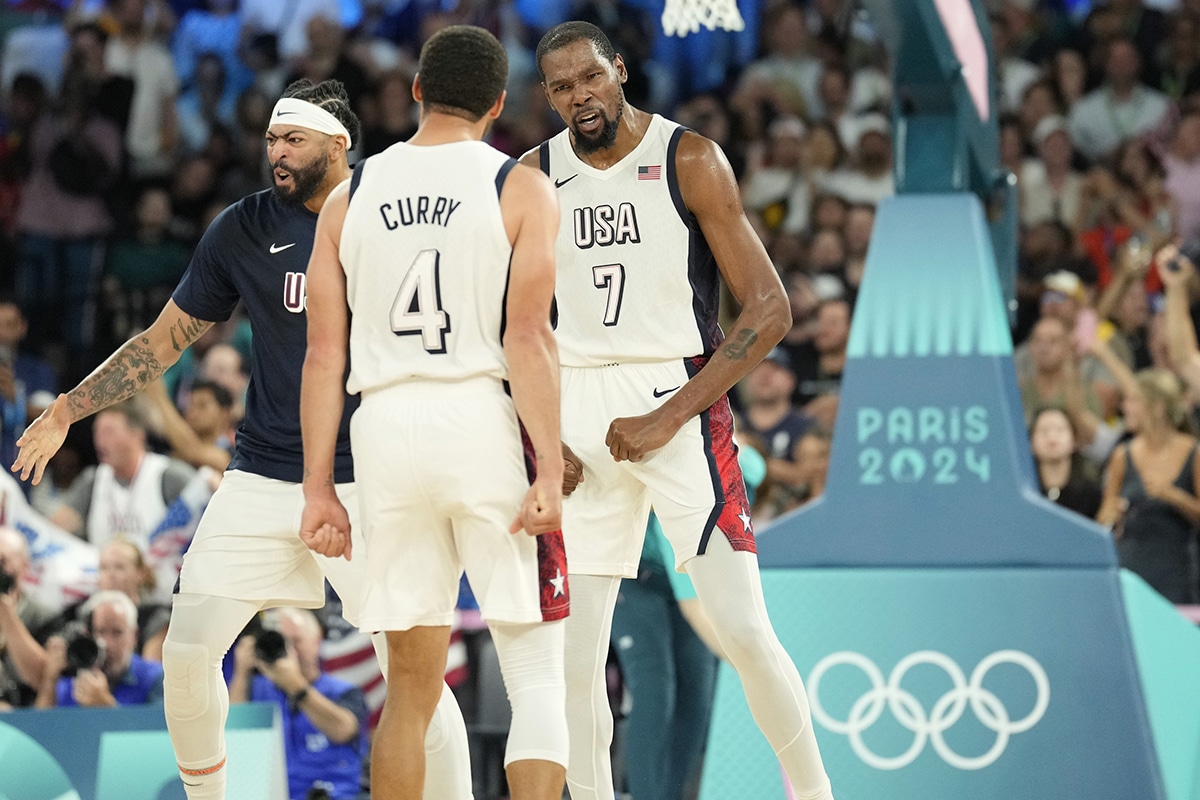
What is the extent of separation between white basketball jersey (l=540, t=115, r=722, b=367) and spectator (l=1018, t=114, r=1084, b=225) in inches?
257

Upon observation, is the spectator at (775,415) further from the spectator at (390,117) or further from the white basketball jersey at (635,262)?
the spectator at (390,117)

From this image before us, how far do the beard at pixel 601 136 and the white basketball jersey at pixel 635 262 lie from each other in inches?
3.3

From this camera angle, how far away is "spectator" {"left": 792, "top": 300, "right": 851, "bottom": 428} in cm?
988

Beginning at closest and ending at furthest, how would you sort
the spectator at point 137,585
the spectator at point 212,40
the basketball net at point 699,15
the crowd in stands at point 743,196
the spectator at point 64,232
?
the basketball net at point 699,15, the spectator at point 137,585, the crowd in stands at point 743,196, the spectator at point 64,232, the spectator at point 212,40

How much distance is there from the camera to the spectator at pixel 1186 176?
10.7m

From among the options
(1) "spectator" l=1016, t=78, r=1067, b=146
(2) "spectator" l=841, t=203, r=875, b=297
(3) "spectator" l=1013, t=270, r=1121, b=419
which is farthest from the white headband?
(1) "spectator" l=1016, t=78, r=1067, b=146

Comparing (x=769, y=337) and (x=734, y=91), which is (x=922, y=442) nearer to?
(x=769, y=337)

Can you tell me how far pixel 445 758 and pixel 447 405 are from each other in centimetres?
120

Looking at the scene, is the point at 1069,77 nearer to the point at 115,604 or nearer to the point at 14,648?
the point at 115,604

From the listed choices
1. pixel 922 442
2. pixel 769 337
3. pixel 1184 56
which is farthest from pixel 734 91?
pixel 769 337

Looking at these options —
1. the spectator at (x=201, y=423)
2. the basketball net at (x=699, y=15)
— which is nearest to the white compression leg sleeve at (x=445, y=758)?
the basketball net at (x=699, y=15)

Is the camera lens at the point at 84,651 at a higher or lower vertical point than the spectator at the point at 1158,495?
lower

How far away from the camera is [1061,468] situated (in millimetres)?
8414

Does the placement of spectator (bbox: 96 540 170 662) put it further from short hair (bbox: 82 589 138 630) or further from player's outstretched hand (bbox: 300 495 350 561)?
player's outstretched hand (bbox: 300 495 350 561)
